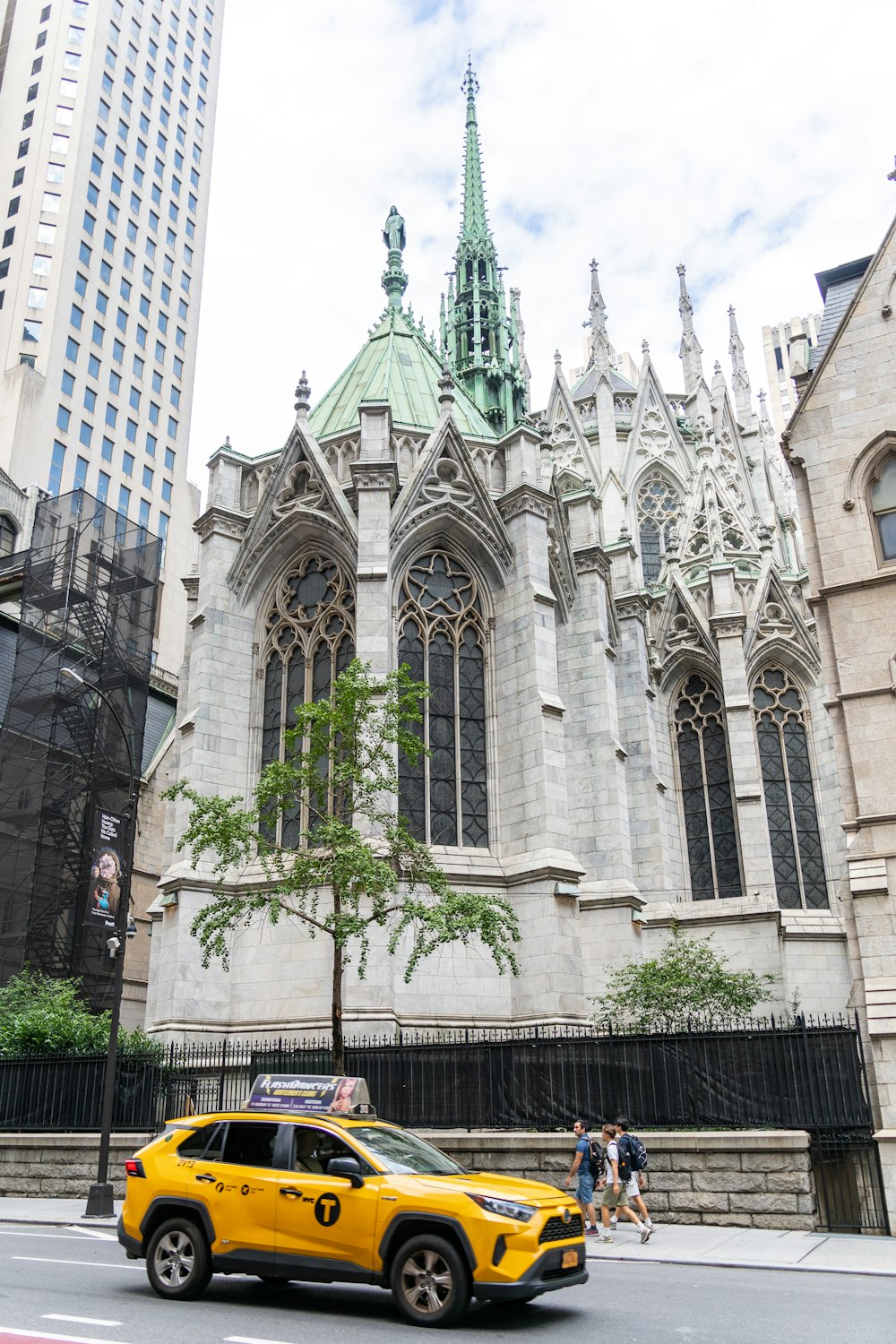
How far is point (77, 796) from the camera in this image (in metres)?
32.7

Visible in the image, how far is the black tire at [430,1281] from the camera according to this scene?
8055 mm

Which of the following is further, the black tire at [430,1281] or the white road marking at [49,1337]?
the black tire at [430,1281]

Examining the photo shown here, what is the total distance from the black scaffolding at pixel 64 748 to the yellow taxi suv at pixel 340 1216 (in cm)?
2079

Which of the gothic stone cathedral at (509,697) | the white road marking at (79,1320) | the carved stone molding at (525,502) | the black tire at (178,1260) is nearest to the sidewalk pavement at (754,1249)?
the black tire at (178,1260)

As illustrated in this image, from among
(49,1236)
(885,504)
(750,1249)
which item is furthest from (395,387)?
(750,1249)

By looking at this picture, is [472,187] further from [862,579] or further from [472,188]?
[862,579]

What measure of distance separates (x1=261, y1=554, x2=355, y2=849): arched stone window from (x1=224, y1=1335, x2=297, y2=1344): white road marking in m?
16.9

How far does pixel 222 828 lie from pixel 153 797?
20443mm

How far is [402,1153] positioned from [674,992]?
593 inches

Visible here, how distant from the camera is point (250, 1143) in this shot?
9.56m

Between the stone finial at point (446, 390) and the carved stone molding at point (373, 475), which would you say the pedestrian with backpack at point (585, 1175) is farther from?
the stone finial at point (446, 390)

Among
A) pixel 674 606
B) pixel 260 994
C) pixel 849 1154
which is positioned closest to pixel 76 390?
pixel 674 606

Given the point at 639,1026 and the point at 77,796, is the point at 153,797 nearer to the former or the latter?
the point at 77,796

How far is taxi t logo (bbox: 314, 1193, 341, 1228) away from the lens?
8703 mm
